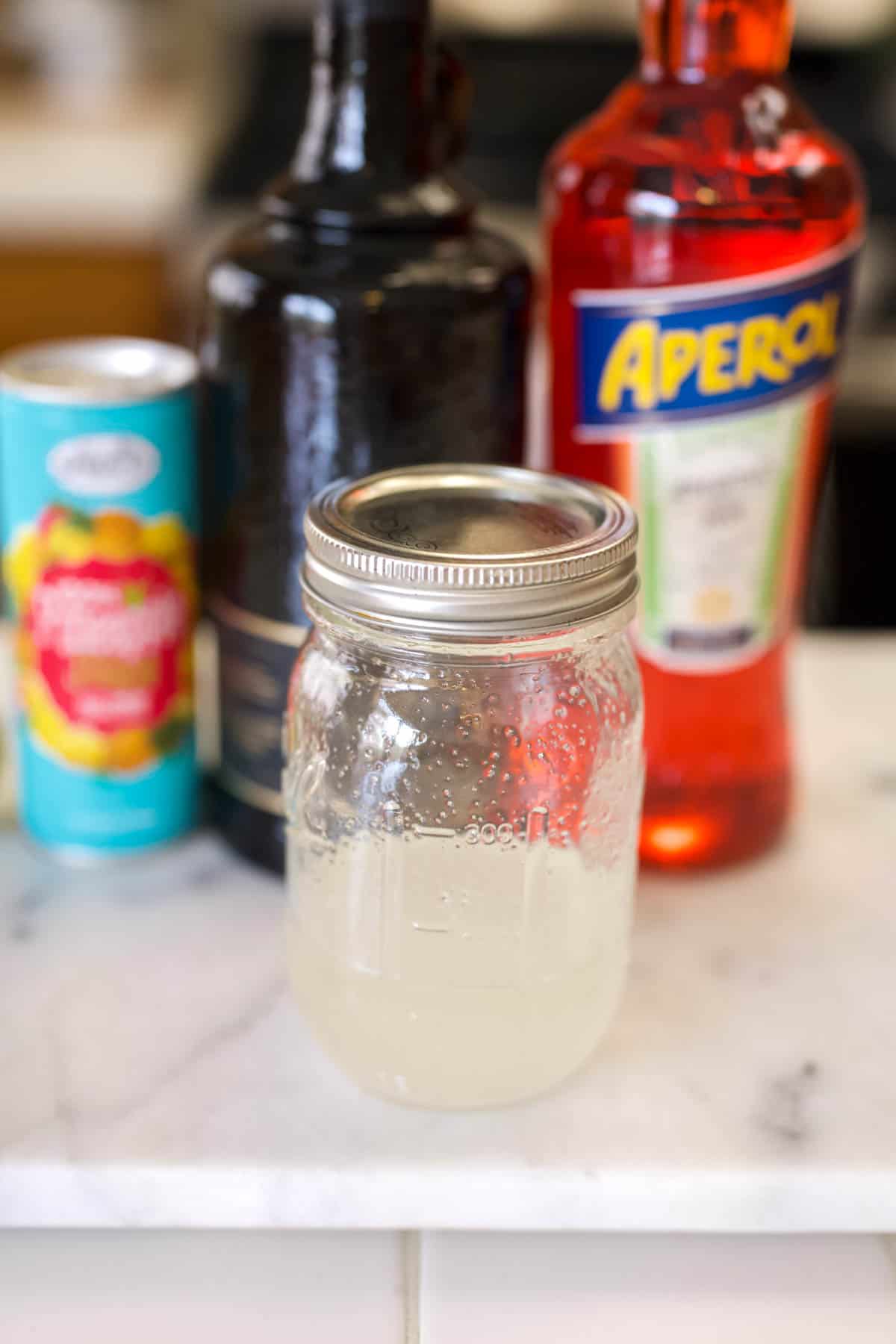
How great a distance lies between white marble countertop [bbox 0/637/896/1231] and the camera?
19.5 inches

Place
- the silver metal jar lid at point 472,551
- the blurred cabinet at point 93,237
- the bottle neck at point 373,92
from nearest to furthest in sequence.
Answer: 1. the silver metal jar lid at point 472,551
2. the bottle neck at point 373,92
3. the blurred cabinet at point 93,237

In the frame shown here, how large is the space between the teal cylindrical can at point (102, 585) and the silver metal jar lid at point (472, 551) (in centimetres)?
A: 15

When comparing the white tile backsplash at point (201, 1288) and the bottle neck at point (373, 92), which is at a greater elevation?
the bottle neck at point (373, 92)

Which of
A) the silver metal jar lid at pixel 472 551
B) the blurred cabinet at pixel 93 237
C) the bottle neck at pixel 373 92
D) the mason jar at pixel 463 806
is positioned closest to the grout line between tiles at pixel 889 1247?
the mason jar at pixel 463 806

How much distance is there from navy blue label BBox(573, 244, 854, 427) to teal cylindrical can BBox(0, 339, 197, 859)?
180mm

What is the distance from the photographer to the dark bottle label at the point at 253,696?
66 cm

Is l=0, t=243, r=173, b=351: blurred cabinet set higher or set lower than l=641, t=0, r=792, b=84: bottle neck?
lower

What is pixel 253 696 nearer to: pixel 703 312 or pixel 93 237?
pixel 703 312

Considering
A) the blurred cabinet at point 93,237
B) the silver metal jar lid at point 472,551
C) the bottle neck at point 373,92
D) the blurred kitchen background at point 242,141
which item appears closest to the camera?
the silver metal jar lid at point 472,551

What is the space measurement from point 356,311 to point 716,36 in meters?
0.21

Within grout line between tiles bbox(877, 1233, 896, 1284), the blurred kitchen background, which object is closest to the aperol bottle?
grout line between tiles bbox(877, 1233, 896, 1284)

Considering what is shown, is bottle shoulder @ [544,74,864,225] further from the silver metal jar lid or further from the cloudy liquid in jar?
the cloudy liquid in jar

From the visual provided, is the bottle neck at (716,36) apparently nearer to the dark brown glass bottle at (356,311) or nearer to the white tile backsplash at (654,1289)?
the dark brown glass bottle at (356,311)

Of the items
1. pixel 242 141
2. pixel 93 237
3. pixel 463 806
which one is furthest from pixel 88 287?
pixel 463 806
